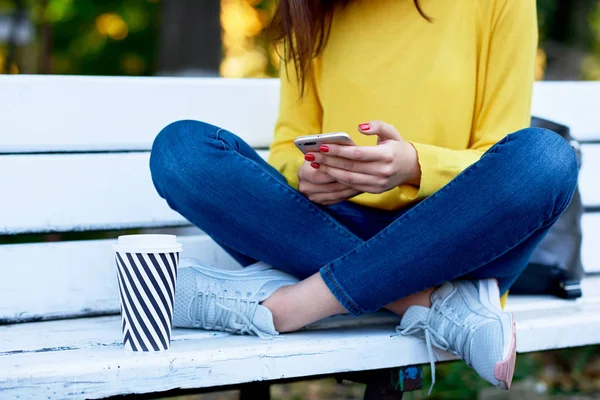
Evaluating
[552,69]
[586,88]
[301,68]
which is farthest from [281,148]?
[552,69]

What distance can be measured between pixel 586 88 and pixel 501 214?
50.6 inches

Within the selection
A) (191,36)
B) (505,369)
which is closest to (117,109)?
(505,369)

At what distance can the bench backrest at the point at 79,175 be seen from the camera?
189 centimetres

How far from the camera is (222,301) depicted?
63.4 inches

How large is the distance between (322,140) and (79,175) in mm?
748

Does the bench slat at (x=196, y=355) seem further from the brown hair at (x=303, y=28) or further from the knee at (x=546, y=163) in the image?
the brown hair at (x=303, y=28)

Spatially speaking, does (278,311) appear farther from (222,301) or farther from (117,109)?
(117,109)

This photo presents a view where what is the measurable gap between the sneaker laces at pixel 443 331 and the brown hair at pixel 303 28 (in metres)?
0.66

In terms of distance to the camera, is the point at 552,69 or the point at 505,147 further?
the point at 552,69

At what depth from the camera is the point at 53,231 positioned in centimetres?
194

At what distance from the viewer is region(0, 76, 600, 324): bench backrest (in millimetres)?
1888

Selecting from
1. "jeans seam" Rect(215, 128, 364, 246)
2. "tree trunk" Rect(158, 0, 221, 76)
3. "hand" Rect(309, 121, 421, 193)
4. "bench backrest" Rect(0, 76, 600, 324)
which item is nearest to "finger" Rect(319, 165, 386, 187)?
"hand" Rect(309, 121, 421, 193)

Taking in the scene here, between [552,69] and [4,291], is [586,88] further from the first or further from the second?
[552,69]

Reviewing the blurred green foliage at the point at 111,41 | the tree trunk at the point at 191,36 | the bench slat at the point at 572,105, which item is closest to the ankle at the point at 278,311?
the bench slat at the point at 572,105
